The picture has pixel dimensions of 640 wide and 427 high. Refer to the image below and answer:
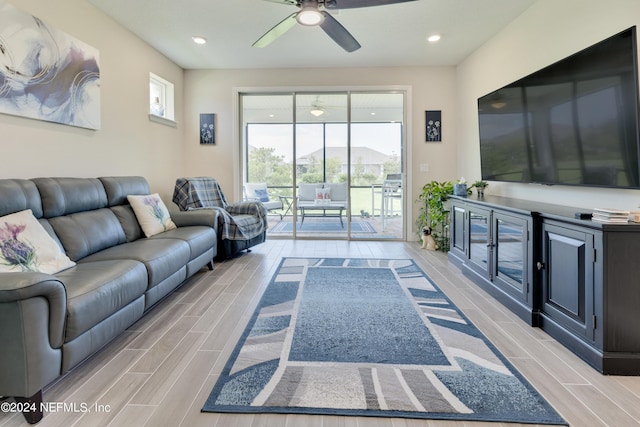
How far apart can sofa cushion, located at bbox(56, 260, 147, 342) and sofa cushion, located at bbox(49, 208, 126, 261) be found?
0.29 metres

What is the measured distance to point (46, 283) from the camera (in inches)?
53.4

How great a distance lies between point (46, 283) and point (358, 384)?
1.40 meters

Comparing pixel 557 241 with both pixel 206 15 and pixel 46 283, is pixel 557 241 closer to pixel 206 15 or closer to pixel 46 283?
pixel 46 283

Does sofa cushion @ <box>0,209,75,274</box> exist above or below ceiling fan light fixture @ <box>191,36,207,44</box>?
below

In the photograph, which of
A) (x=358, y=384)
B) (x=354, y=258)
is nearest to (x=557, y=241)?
(x=358, y=384)

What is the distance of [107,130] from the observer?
343 centimetres

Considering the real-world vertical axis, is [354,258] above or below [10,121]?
below

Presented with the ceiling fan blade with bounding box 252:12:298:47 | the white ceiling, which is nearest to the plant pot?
the white ceiling

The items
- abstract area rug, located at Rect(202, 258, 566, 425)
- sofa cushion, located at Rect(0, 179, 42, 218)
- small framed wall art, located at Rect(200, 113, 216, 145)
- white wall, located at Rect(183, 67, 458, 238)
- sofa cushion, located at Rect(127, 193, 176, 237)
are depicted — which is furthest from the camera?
small framed wall art, located at Rect(200, 113, 216, 145)

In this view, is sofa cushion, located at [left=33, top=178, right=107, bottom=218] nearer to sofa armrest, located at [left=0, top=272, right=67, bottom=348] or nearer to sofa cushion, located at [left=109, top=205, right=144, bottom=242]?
sofa cushion, located at [left=109, top=205, right=144, bottom=242]

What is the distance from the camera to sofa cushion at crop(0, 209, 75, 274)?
1785 mm

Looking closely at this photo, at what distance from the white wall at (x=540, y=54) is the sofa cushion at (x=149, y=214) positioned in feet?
11.5

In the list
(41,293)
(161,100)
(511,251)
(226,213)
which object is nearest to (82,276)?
(41,293)

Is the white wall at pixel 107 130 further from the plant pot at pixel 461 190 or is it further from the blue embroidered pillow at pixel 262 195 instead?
the plant pot at pixel 461 190
